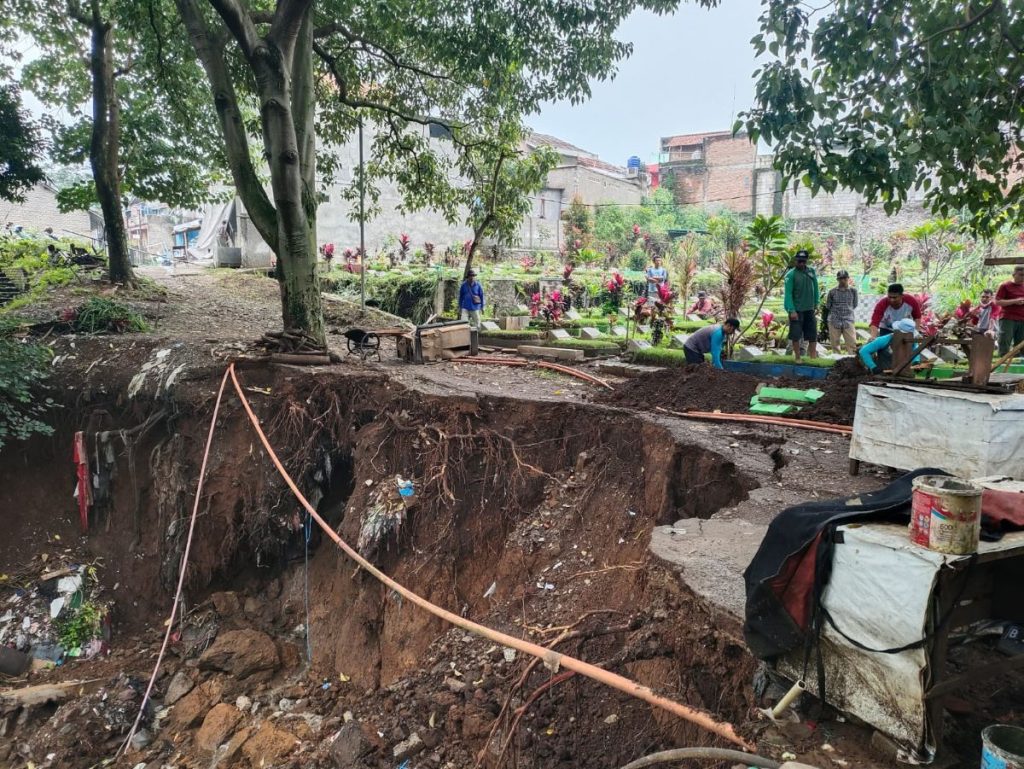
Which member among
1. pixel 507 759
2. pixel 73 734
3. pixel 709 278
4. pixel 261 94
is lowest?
pixel 73 734

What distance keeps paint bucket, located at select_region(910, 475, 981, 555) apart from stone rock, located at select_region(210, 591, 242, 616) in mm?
7300

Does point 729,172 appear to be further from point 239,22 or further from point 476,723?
point 476,723

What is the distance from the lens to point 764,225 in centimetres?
1187

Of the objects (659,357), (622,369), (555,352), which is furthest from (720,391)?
(555,352)

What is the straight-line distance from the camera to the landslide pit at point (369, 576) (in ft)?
12.2

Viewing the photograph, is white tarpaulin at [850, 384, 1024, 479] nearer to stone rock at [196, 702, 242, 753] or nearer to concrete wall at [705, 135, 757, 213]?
stone rock at [196, 702, 242, 753]

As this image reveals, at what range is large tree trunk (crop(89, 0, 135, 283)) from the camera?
10438 millimetres

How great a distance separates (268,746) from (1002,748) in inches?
204

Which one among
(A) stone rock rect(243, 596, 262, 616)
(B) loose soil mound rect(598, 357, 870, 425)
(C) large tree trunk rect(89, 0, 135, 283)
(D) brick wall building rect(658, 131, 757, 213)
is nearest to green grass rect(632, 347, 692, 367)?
(B) loose soil mound rect(598, 357, 870, 425)

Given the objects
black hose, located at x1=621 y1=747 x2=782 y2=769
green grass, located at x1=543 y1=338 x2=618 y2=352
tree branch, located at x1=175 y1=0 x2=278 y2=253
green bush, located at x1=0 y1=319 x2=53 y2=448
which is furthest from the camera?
green grass, located at x1=543 y1=338 x2=618 y2=352

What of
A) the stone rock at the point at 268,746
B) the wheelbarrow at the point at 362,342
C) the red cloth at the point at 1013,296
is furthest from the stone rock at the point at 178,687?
the red cloth at the point at 1013,296

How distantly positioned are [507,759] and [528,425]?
3.35 m

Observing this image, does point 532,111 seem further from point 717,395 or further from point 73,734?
point 73,734

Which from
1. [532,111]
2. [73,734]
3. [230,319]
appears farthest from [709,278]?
[73,734]
